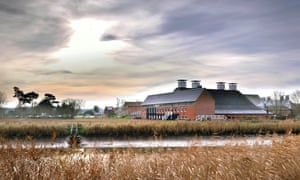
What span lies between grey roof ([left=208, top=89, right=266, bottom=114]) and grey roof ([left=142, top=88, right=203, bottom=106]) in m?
3.84

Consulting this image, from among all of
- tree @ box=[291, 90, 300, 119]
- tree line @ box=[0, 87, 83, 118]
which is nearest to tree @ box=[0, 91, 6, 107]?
tree line @ box=[0, 87, 83, 118]

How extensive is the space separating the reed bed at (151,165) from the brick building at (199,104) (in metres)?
44.0

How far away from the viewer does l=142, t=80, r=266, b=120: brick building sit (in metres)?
53.7

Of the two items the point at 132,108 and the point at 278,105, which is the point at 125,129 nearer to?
the point at 278,105

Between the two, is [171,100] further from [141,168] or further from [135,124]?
[141,168]

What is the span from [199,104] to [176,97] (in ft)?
21.7

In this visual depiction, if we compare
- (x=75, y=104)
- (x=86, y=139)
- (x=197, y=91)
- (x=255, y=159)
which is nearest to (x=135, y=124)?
(x=86, y=139)

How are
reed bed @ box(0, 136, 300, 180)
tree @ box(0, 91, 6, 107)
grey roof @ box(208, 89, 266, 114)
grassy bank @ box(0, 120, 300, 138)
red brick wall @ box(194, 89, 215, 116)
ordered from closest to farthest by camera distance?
reed bed @ box(0, 136, 300, 180) < grassy bank @ box(0, 120, 300, 138) < tree @ box(0, 91, 6, 107) < red brick wall @ box(194, 89, 215, 116) < grey roof @ box(208, 89, 266, 114)

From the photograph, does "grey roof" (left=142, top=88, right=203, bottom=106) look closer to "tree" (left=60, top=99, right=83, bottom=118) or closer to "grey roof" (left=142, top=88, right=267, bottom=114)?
"grey roof" (left=142, top=88, right=267, bottom=114)

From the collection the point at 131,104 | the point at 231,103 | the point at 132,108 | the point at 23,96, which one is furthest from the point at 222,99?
the point at 23,96

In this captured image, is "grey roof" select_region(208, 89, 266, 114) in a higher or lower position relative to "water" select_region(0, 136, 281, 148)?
higher

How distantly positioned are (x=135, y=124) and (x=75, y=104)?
22199 mm

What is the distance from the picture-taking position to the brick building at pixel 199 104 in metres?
53.7

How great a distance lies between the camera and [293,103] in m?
60.2
